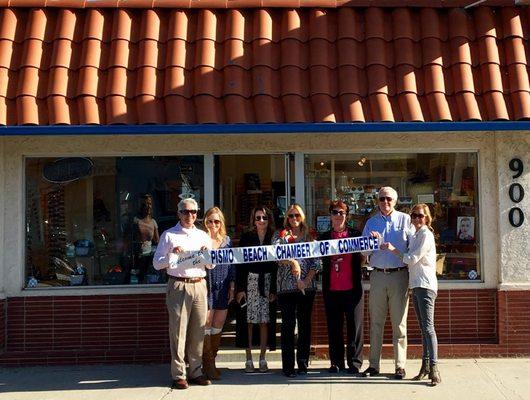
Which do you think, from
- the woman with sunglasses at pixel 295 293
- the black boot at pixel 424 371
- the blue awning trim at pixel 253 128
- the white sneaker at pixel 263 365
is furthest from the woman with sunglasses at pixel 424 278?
the white sneaker at pixel 263 365

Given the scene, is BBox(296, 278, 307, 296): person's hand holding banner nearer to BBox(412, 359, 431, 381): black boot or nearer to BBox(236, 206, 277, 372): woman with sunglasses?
BBox(236, 206, 277, 372): woman with sunglasses

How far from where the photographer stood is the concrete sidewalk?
7.27m

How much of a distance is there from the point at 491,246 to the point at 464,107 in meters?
1.79

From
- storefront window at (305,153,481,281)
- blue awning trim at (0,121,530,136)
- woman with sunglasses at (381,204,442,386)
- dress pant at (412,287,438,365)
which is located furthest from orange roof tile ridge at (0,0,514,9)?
dress pant at (412,287,438,365)

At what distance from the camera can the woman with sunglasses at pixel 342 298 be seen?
7973mm

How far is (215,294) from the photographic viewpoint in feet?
26.3

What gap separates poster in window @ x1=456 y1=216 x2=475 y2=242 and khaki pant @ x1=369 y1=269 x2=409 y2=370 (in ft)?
5.09

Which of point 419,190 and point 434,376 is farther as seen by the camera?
point 419,190

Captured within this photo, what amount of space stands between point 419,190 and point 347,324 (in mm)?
2112

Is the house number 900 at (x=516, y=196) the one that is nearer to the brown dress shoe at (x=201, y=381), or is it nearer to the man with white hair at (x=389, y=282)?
the man with white hair at (x=389, y=282)

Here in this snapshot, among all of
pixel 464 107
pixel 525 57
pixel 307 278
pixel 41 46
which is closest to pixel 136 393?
pixel 307 278

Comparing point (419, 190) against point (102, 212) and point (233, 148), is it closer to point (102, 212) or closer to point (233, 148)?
point (233, 148)

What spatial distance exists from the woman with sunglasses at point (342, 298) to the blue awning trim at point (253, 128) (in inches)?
35.2

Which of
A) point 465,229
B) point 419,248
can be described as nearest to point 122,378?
point 419,248
